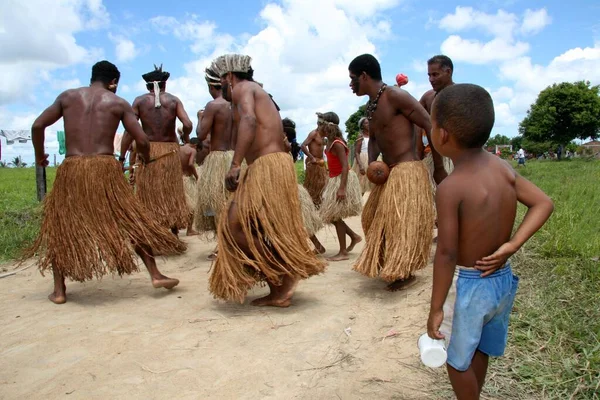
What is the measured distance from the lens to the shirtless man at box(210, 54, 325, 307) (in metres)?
3.27

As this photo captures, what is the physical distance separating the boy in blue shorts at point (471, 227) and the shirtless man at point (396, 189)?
177 centimetres

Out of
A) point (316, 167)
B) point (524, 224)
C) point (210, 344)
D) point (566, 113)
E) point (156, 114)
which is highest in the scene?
point (566, 113)

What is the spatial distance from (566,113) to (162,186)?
37.7 m

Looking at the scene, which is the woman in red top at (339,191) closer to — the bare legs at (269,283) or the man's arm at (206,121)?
the man's arm at (206,121)

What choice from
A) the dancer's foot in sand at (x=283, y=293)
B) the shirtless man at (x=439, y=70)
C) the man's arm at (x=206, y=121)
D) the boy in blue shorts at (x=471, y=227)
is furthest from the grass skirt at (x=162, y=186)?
the boy in blue shorts at (x=471, y=227)

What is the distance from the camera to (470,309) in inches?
66.1

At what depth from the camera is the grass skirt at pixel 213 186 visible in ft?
16.4

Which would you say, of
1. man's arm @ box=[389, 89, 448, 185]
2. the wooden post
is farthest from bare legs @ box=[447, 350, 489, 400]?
the wooden post

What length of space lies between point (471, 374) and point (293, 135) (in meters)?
5.52

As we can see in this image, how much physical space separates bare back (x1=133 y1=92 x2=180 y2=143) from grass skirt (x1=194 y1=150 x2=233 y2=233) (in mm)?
594

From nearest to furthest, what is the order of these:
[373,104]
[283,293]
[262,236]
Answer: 1. [262,236]
2. [283,293]
3. [373,104]

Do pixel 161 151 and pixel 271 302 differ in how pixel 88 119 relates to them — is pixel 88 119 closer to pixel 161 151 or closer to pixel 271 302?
pixel 161 151

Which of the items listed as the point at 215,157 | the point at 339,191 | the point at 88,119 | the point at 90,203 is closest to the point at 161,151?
the point at 215,157

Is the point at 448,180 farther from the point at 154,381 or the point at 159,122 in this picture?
the point at 159,122
